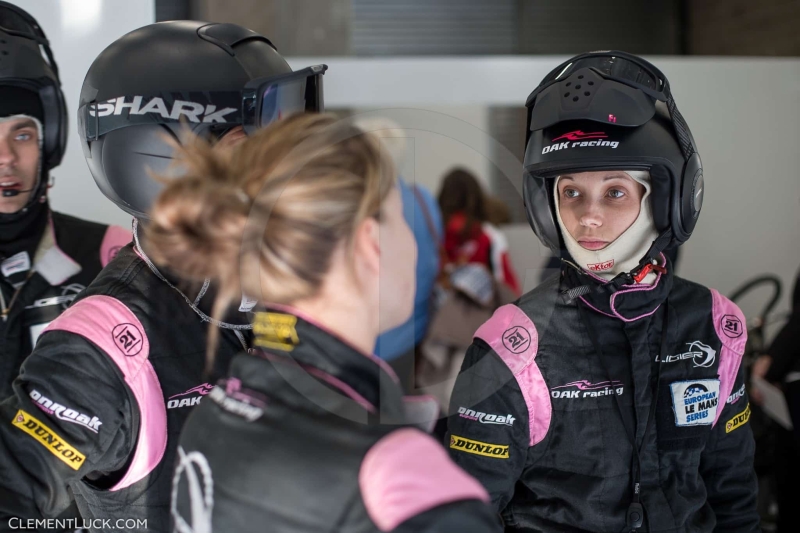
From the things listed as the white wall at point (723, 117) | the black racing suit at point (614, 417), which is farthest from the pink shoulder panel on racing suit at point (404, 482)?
the white wall at point (723, 117)

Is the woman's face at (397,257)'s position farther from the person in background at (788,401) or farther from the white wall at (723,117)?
the white wall at (723,117)

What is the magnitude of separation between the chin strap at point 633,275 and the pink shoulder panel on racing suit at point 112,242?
3.62 ft

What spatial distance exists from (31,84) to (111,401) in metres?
0.98

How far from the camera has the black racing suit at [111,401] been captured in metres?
1.20

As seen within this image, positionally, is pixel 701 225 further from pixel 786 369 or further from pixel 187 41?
pixel 187 41

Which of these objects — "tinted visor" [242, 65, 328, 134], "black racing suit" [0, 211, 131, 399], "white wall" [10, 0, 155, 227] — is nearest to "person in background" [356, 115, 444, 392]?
"tinted visor" [242, 65, 328, 134]

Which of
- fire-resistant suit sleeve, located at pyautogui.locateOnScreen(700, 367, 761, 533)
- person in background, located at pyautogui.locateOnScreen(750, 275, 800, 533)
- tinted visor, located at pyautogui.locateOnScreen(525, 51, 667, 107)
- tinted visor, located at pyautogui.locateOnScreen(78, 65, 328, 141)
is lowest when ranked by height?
person in background, located at pyautogui.locateOnScreen(750, 275, 800, 533)

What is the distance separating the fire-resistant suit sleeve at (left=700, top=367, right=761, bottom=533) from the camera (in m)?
1.62

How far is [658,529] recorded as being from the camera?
4.93 ft

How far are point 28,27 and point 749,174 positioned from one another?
3.96m

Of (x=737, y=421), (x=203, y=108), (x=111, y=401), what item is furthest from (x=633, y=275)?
(x=111, y=401)

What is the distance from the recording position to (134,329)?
1.34m

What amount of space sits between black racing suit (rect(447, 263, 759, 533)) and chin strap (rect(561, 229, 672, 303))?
0.01 m

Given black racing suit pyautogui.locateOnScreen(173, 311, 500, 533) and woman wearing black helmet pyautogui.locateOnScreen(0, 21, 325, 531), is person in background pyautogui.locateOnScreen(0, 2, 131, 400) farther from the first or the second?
black racing suit pyautogui.locateOnScreen(173, 311, 500, 533)
